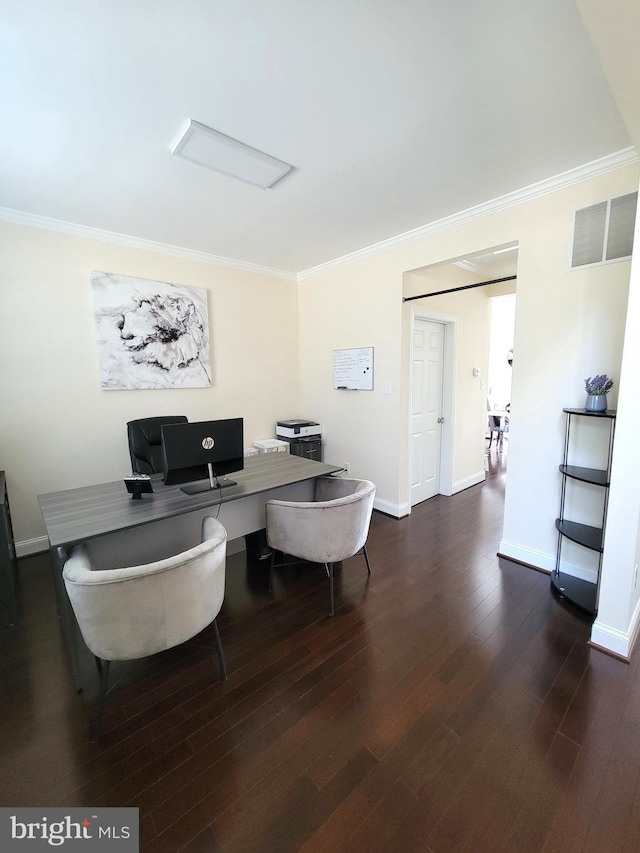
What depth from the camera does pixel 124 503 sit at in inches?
79.1

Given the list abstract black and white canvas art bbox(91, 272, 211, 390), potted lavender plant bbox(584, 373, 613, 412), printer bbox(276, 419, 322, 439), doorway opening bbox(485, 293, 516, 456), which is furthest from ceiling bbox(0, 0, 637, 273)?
doorway opening bbox(485, 293, 516, 456)

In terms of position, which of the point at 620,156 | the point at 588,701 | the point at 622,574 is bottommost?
the point at 588,701

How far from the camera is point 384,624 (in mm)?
2137

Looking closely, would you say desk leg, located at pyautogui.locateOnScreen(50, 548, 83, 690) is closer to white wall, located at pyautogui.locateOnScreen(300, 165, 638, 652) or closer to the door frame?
white wall, located at pyautogui.locateOnScreen(300, 165, 638, 652)

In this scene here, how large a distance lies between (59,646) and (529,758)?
2377mm

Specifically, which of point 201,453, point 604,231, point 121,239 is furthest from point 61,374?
point 604,231

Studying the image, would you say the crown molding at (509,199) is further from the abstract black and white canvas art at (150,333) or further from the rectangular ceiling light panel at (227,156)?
the abstract black and white canvas art at (150,333)

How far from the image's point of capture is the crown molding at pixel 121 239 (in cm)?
278

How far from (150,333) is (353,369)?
82.5 inches

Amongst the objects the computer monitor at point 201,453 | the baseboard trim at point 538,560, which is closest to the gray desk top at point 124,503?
the computer monitor at point 201,453

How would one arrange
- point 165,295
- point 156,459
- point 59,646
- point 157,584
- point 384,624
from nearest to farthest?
point 157,584
point 59,646
point 384,624
point 156,459
point 165,295

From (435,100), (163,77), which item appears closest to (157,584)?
(163,77)

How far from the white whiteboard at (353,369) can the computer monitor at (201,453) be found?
1.89 meters

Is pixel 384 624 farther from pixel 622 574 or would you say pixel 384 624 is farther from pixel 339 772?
pixel 622 574
